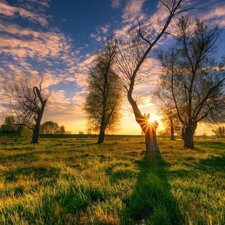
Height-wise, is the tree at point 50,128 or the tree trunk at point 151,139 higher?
the tree at point 50,128

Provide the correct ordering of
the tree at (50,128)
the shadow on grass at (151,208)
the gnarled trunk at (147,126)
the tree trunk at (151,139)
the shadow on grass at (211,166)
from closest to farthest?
the shadow on grass at (151,208), the shadow on grass at (211,166), the gnarled trunk at (147,126), the tree trunk at (151,139), the tree at (50,128)

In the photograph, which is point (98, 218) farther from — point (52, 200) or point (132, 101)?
point (132, 101)

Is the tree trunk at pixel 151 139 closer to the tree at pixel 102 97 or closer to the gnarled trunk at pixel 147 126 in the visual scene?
the gnarled trunk at pixel 147 126

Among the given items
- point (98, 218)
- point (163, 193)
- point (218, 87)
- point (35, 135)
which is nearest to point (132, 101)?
point (218, 87)

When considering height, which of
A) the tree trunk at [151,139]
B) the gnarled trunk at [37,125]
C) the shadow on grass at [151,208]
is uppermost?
the gnarled trunk at [37,125]

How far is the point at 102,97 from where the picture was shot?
41.0 m

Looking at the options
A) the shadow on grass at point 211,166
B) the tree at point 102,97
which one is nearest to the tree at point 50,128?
the tree at point 102,97

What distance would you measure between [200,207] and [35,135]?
121 feet

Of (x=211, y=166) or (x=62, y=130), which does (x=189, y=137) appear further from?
(x=62, y=130)

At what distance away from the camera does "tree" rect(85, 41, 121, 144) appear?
124 ft

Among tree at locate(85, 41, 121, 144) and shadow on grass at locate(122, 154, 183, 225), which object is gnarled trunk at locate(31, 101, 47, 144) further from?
shadow on grass at locate(122, 154, 183, 225)

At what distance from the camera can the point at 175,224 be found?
13.4ft

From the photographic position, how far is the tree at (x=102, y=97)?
37.9 meters

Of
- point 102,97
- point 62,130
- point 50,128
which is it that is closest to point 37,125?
point 102,97
